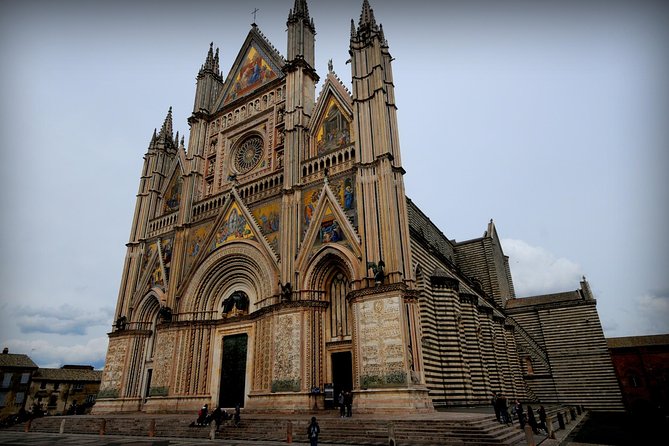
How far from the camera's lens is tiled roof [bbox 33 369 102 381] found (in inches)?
1710

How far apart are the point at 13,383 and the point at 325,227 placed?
41203 mm

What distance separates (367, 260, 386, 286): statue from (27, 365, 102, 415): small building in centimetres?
3810

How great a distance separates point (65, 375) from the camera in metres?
45.7

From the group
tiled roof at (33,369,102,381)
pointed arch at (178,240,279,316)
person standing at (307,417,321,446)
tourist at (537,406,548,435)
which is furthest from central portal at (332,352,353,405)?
tiled roof at (33,369,102,381)

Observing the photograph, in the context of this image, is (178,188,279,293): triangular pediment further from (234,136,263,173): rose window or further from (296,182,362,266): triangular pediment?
(296,182,362,266): triangular pediment

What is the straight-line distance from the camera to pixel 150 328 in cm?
2573

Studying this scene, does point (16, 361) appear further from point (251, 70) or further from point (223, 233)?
point (251, 70)

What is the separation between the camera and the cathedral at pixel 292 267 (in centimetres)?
1733

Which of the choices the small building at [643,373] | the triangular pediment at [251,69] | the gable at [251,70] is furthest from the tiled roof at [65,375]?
the small building at [643,373]

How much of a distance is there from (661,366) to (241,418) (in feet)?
128

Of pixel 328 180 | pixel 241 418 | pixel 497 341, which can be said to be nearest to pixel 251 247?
pixel 328 180

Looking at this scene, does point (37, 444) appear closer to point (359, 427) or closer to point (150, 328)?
point (359, 427)

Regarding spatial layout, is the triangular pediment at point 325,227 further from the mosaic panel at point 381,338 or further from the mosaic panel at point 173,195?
the mosaic panel at point 173,195

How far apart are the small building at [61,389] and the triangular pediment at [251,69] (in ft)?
110
